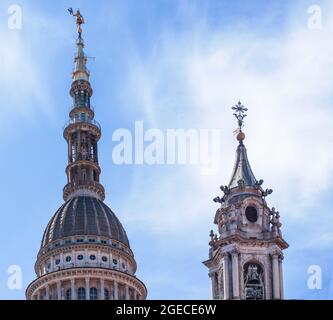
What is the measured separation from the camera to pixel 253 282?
88.6 meters

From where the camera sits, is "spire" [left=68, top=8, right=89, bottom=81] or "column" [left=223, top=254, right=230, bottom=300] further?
"spire" [left=68, top=8, right=89, bottom=81]

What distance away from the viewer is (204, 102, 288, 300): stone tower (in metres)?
87.9

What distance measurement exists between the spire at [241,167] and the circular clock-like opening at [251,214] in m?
2.35

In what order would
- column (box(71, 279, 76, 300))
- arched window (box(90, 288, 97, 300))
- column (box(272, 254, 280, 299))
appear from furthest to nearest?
arched window (box(90, 288, 97, 300))
column (box(71, 279, 76, 300))
column (box(272, 254, 280, 299))

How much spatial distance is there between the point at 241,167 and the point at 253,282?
11.7 meters

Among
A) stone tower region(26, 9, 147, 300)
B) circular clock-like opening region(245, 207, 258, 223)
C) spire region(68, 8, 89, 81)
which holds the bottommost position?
circular clock-like opening region(245, 207, 258, 223)

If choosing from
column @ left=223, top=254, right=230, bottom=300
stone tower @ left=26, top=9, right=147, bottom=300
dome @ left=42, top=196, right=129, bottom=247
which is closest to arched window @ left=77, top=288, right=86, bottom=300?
stone tower @ left=26, top=9, right=147, bottom=300

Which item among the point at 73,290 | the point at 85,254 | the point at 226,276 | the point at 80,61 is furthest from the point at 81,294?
the point at 226,276

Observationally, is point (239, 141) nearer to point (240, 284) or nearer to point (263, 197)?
point (263, 197)

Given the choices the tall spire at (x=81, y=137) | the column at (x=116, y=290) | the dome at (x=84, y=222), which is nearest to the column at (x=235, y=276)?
the column at (x=116, y=290)

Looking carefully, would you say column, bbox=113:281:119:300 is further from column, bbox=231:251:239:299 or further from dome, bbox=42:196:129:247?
column, bbox=231:251:239:299

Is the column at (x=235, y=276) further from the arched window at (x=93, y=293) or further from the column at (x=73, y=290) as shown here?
the arched window at (x=93, y=293)
